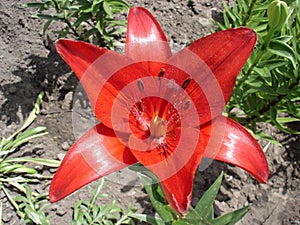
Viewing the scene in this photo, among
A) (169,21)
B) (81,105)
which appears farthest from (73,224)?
(169,21)

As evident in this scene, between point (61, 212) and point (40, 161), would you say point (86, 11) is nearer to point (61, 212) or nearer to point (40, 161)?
point (40, 161)

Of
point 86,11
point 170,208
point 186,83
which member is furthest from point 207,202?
point 86,11

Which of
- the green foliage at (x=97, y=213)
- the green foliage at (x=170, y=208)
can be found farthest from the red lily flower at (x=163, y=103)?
the green foliage at (x=97, y=213)

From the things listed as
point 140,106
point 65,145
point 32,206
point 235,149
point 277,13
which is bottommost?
point 32,206

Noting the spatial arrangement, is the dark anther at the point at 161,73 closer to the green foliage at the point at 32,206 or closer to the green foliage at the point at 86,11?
the green foliage at the point at 86,11

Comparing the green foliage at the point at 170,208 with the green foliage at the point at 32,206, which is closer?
the green foliage at the point at 170,208

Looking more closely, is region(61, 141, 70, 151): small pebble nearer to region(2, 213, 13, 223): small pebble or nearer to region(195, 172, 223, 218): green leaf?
region(2, 213, 13, 223): small pebble
